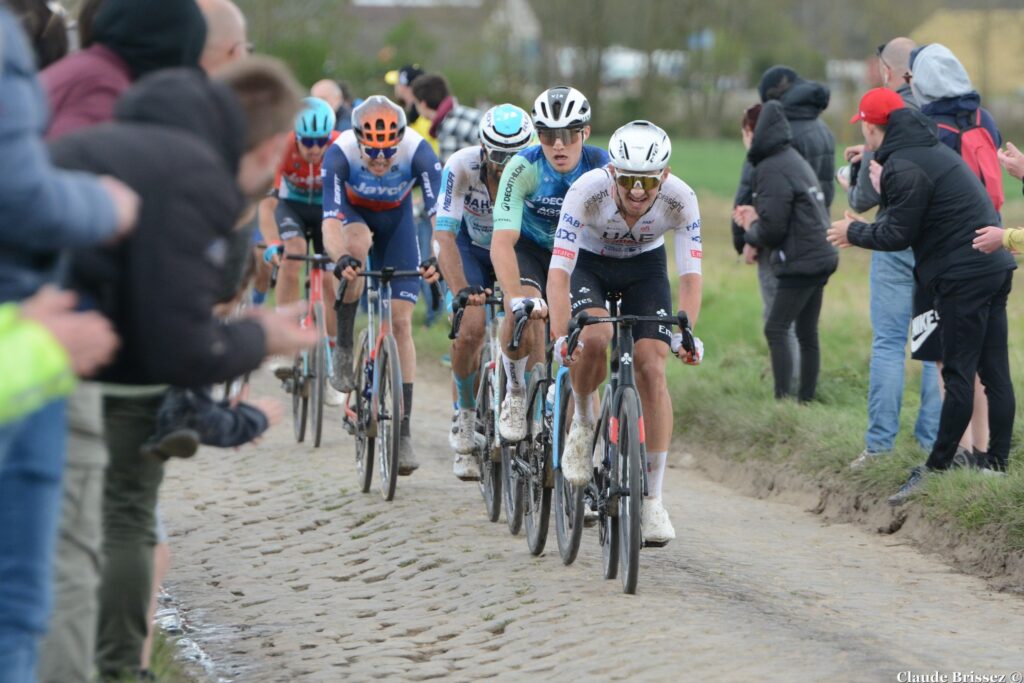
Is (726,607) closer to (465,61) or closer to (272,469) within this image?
(272,469)

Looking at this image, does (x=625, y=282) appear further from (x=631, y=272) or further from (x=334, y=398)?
(x=334, y=398)

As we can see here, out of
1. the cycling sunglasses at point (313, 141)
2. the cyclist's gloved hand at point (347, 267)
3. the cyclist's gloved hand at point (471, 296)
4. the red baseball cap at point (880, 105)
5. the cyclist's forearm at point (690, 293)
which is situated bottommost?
the cyclist's gloved hand at point (471, 296)

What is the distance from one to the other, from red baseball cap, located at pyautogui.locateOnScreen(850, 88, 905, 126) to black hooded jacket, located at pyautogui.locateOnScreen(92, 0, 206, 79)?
516cm

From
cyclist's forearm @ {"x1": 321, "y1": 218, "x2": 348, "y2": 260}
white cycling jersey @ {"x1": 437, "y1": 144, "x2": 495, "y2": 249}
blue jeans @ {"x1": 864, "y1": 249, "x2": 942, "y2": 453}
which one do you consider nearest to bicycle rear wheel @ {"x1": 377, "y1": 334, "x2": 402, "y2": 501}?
cyclist's forearm @ {"x1": 321, "y1": 218, "x2": 348, "y2": 260}

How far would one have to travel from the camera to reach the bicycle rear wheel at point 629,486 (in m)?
6.91

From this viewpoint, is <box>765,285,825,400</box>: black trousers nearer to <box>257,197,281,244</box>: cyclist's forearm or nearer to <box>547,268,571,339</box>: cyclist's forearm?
<box>547,268,571,339</box>: cyclist's forearm

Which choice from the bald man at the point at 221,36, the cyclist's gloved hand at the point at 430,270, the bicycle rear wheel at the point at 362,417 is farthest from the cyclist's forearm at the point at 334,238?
the bald man at the point at 221,36

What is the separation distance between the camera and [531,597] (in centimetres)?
721

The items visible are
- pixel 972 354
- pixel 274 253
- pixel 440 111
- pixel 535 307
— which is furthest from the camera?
pixel 440 111

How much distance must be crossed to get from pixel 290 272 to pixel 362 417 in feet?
8.09

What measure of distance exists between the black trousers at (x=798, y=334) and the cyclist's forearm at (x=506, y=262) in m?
3.43

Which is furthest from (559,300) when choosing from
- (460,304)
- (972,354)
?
(972,354)

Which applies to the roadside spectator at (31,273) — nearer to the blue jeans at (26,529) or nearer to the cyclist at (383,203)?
the blue jeans at (26,529)

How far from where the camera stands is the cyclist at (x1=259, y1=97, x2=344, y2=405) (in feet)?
38.5
